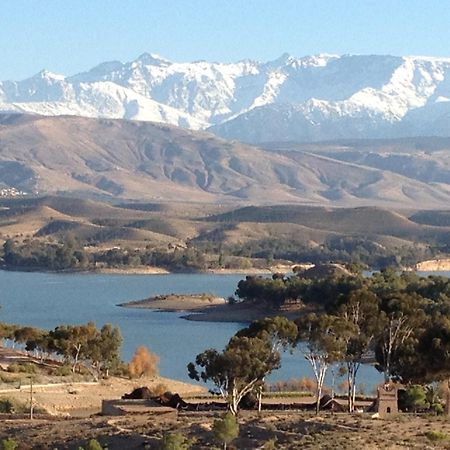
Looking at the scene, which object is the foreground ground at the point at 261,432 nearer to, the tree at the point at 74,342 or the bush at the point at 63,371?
the bush at the point at 63,371

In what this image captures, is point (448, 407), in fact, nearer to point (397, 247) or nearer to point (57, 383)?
point (57, 383)

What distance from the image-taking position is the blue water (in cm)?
7824

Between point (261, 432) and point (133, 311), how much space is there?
8060 cm

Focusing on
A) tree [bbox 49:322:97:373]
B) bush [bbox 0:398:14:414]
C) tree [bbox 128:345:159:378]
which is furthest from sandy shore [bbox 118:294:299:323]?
bush [bbox 0:398:14:414]

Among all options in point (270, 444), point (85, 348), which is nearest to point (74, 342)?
point (85, 348)

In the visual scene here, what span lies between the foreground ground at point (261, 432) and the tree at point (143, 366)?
26.0 metres

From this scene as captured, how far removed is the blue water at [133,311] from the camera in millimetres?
78244

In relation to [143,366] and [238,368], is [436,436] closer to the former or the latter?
[238,368]

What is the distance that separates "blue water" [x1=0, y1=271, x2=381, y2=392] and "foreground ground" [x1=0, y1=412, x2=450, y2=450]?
75.0ft

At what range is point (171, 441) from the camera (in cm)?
3509

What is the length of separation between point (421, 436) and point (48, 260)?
145 metres

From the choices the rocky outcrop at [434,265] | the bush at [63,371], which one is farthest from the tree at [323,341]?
the rocky outcrop at [434,265]

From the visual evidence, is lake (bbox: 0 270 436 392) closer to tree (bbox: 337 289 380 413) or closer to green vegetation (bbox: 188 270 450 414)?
tree (bbox: 337 289 380 413)

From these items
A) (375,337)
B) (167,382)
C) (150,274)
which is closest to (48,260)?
(150,274)
